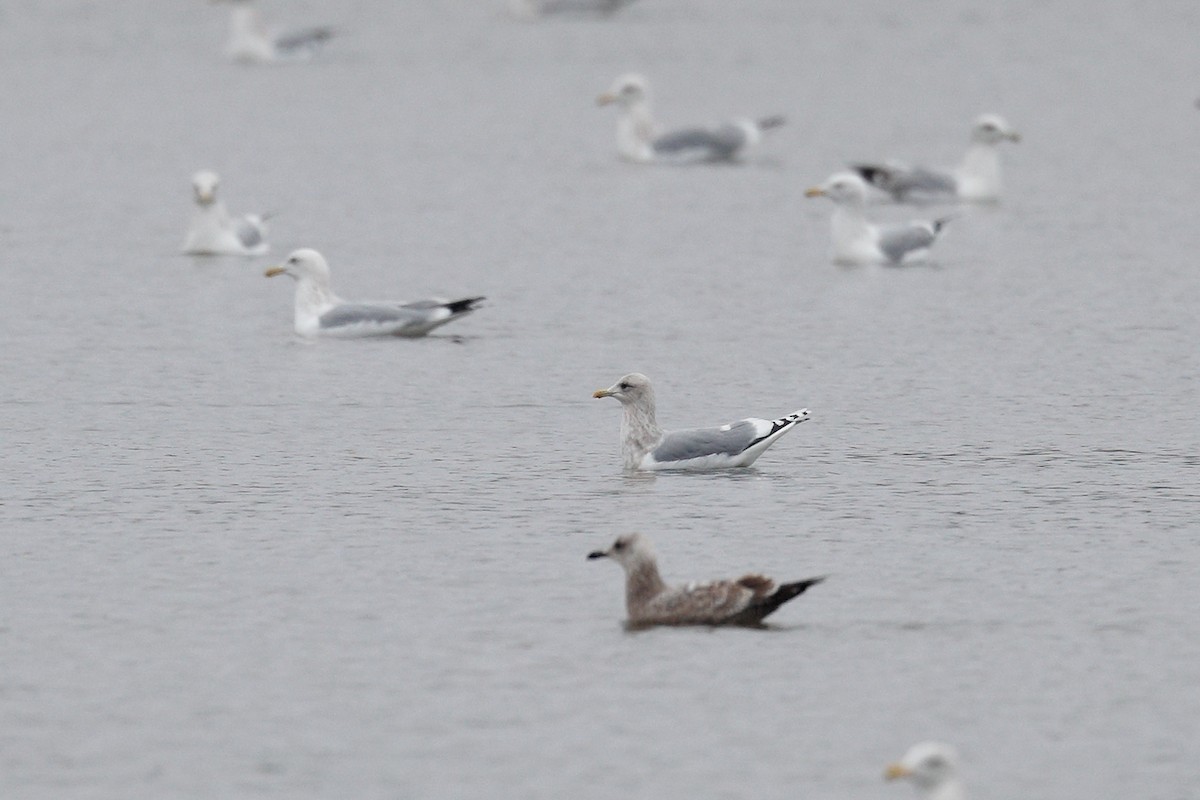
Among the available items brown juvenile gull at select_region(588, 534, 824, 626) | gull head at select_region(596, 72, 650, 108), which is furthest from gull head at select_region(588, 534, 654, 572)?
gull head at select_region(596, 72, 650, 108)

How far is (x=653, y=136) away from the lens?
36312mm

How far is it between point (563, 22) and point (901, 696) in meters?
47.8

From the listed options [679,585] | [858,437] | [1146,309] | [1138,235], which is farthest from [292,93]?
[679,585]

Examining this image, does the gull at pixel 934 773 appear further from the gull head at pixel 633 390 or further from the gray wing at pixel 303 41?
the gray wing at pixel 303 41

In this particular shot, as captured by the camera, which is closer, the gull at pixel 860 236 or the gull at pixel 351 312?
the gull at pixel 351 312

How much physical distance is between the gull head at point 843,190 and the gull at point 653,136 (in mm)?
9193

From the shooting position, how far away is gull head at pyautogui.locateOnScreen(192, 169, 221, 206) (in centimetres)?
2608

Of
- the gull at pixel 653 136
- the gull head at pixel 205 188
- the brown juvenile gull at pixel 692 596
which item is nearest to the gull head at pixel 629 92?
the gull at pixel 653 136

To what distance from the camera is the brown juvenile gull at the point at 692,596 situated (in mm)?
12469

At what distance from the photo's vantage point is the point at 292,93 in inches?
1779

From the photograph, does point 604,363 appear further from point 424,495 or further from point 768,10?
point 768,10

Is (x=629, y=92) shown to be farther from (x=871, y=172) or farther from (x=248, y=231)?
(x=248, y=231)

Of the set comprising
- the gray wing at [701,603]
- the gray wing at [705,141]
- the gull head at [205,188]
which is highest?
the gray wing at [705,141]

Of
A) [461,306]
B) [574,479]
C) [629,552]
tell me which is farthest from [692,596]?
[461,306]
